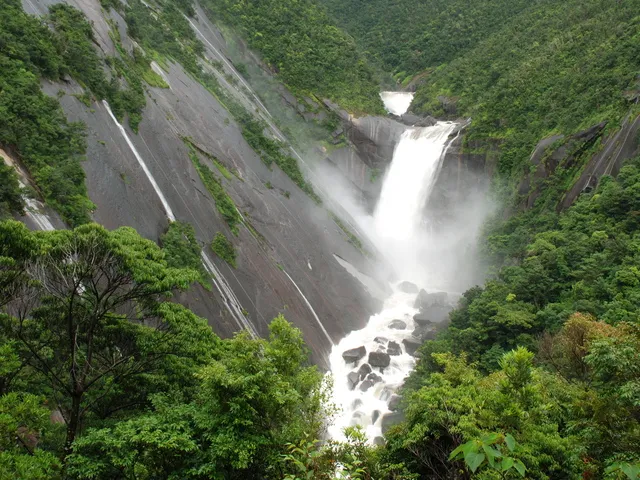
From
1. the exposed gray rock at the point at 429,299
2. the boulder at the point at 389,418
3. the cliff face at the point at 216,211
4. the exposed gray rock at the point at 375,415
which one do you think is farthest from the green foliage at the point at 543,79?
the exposed gray rock at the point at 375,415

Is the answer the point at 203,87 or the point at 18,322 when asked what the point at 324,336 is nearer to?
the point at 18,322

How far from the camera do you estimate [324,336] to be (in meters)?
20.8

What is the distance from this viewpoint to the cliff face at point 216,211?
1539 cm

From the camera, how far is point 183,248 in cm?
1517

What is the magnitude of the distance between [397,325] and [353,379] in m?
5.90

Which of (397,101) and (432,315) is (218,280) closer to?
(432,315)

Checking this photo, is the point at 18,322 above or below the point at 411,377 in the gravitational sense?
above

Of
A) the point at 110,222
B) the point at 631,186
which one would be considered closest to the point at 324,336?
the point at 110,222

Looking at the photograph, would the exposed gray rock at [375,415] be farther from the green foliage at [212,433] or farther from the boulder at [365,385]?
the green foliage at [212,433]

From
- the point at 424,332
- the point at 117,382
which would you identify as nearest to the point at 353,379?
the point at 424,332

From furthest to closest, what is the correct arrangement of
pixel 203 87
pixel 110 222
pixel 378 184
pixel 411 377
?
pixel 378 184 → pixel 203 87 → pixel 411 377 → pixel 110 222

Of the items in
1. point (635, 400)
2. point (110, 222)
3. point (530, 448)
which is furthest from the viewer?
point (110, 222)

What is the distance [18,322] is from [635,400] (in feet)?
31.1

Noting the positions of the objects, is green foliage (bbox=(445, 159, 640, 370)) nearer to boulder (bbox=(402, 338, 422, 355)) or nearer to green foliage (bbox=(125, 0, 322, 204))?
boulder (bbox=(402, 338, 422, 355))
